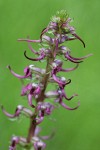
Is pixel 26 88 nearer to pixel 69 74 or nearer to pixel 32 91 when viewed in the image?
pixel 32 91

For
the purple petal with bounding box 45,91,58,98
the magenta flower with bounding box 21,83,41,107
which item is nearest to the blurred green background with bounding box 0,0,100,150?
the purple petal with bounding box 45,91,58,98

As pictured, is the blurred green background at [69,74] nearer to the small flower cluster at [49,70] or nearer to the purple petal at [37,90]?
the small flower cluster at [49,70]

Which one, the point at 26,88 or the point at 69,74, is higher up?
the point at 26,88

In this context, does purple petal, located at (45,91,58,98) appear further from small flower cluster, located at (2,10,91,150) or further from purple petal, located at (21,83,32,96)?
purple petal, located at (21,83,32,96)

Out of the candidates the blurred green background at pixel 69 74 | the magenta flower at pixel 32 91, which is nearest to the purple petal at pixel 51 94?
the magenta flower at pixel 32 91

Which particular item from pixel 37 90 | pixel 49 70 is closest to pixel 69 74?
pixel 49 70

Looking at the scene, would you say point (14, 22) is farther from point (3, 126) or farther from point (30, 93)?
point (30, 93)

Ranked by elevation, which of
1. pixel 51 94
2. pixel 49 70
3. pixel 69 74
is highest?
pixel 49 70

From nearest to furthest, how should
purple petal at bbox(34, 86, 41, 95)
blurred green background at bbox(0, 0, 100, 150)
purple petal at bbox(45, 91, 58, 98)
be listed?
purple petal at bbox(34, 86, 41, 95) → purple petal at bbox(45, 91, 58, 98) → blurred green background at bbox(0, 0, 100, 150)

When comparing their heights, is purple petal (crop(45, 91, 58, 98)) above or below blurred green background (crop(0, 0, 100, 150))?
above

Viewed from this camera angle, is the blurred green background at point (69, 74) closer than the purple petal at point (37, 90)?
No
